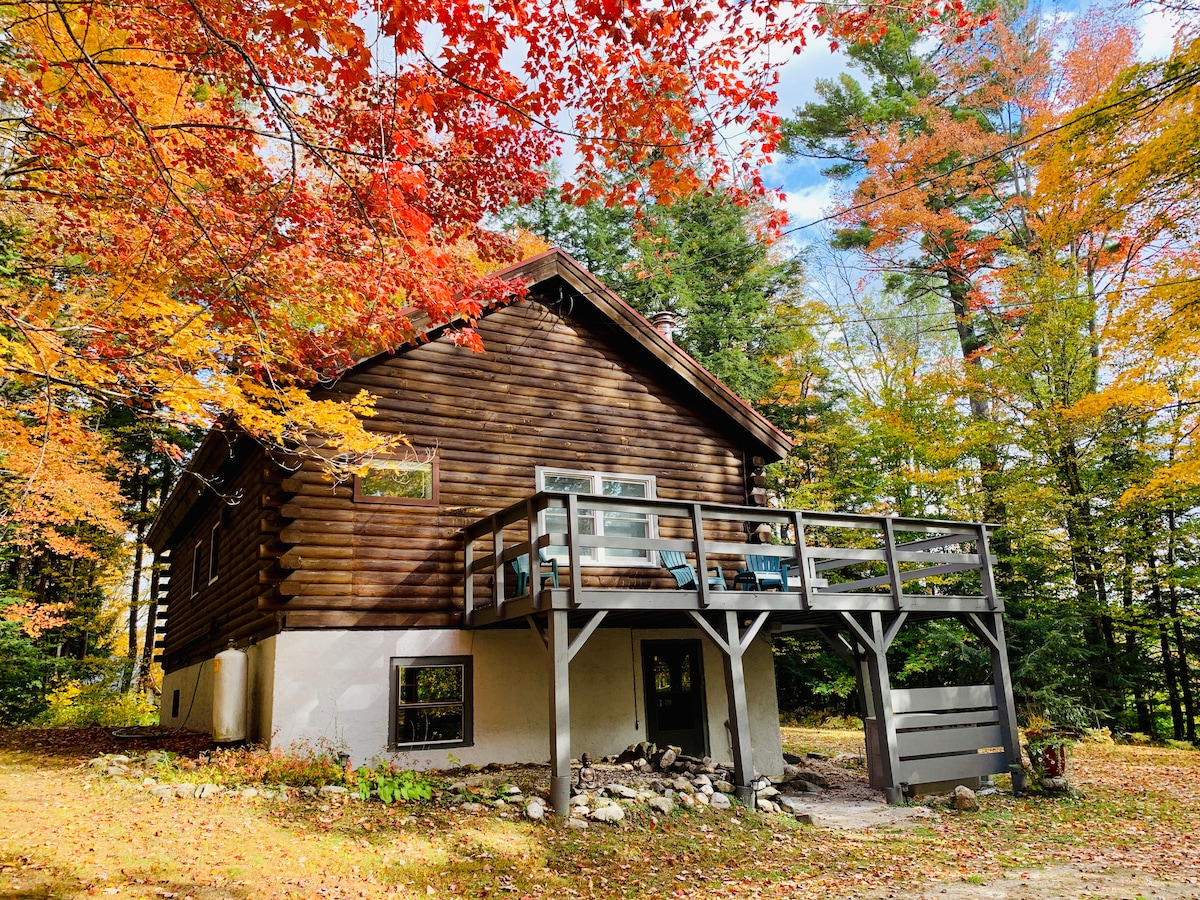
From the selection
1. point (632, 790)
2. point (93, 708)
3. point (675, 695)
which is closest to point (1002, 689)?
point (675, 695)

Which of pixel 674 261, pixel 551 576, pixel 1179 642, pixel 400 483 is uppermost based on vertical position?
pixel 674 261

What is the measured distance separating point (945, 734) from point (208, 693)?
12.0 m

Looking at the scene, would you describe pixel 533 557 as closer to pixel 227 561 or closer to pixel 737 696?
pixel 737 696

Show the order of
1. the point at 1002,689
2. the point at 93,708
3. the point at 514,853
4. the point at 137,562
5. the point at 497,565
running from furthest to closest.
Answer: the point at 137,562 → the point at 93,708 → the point at 1002,689 → the point at 497,565 → the point at 514,853

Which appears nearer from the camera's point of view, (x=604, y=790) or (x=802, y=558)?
(x=604, y=790)

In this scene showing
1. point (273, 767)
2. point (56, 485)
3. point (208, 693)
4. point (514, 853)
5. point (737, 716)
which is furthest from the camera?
point (56, 485)

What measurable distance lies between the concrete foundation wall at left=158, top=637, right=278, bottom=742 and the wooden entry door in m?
5.48

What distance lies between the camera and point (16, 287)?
1192 cm

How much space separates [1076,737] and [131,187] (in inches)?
745

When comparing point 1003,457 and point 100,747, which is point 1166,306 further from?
point 100,747

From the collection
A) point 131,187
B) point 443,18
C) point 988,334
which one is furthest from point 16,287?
point 988,334

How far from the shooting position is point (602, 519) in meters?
12.8

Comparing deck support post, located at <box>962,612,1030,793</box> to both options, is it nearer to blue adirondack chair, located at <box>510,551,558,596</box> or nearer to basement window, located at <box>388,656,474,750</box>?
blue adirondack chair, located at <box>510,551,558,596</box>

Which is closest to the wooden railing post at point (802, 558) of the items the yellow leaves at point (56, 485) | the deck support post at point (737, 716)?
the deck support post at point (737, 716)
